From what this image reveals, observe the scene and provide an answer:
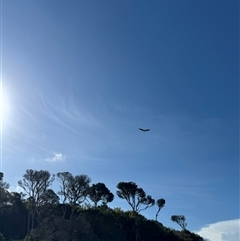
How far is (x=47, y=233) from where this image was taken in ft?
127

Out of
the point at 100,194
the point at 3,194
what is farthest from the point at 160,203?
the point at 3,194

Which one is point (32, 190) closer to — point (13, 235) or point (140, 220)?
point (13, 235)

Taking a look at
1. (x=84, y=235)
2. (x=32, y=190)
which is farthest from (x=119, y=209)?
(x=32, y=190)

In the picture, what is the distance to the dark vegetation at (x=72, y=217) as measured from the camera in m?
41.0

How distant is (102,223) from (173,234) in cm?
1385

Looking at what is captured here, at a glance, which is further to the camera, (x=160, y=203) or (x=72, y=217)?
(x=160, y=203)

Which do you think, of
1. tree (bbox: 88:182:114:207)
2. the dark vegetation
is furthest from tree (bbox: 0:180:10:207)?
tree (bbox: 88:182:114:207)

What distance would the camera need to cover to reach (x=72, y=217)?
43.1 metres

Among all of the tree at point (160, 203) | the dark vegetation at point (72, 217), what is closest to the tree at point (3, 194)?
the dark vegetation at point (72, 217)

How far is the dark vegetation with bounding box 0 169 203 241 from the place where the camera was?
135 feet

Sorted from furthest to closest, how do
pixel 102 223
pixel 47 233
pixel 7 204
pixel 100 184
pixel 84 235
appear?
pixel 100 184
pixel 7 204
pixel 102 223
pixel 84 235
pixel 47 233

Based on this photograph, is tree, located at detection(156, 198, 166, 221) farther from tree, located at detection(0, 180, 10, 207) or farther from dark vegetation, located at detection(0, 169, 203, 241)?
tree, located at detection(0, 180, 10, 207)

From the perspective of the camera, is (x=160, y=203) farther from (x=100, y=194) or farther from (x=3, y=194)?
(x=3, y=194)

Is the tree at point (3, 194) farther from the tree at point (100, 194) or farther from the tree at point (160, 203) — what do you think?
the tree at point (160, 203)
